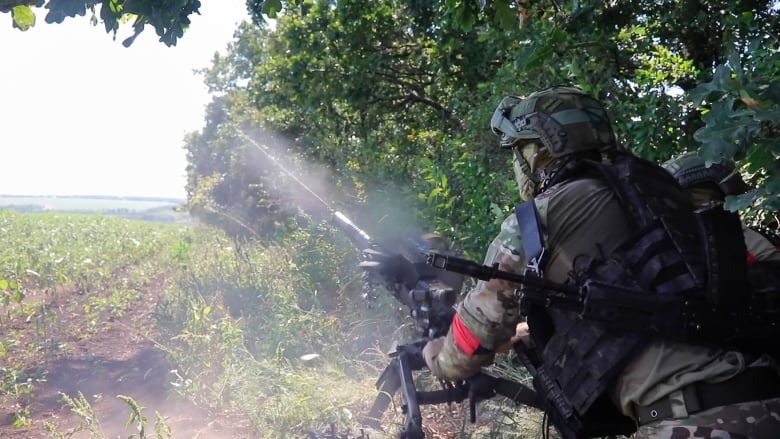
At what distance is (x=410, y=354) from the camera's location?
10.4 feet

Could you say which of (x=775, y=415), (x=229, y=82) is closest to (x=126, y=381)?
(x=775, y=415)

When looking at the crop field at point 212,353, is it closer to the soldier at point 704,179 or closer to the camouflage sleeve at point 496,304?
the camouflage sleeve at point 496,304

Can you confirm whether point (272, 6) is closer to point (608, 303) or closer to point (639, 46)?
point (608, 303)

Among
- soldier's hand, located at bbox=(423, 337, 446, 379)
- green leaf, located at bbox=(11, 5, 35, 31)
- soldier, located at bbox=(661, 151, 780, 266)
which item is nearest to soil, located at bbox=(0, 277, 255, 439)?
soldier's hand, located at bbox=(423, 337, 446, 379)

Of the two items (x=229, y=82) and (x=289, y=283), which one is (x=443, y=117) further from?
(x=229, y=82)

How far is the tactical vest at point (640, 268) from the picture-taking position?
204 cm

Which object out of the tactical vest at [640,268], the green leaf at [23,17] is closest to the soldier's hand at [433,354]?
the tactical vest at [640,268]

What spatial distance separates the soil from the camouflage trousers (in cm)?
328

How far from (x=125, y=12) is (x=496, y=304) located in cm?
204

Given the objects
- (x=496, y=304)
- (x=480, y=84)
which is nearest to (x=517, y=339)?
(x=496, y=304)

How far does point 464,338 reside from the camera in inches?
101

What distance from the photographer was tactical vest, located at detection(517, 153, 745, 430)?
2.04 m

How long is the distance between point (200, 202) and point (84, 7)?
2306cm

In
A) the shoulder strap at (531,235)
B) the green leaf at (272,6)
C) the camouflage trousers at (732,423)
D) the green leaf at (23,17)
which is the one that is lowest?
the camouflage trousers at (732,423)
